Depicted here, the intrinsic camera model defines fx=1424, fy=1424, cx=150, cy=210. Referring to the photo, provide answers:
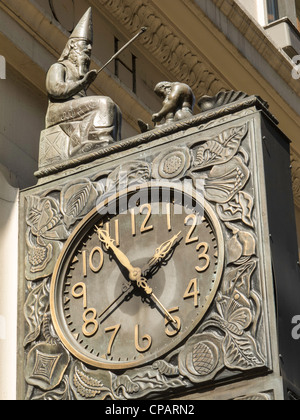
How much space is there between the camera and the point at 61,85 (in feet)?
33.4

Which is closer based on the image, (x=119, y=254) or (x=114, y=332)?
(x=114, y=332)

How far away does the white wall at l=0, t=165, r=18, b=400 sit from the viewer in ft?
31.0

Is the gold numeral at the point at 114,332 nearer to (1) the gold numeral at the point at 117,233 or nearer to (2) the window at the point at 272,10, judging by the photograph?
(1) the gold numeral at the point at 117,233

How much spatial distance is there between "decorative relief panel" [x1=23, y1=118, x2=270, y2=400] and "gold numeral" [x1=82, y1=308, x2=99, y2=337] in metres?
0.19

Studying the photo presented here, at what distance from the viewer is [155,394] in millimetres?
8383

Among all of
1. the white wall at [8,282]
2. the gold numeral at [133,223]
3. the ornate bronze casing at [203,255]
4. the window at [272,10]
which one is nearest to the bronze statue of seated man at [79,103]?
the ornate bronze casing at [203,255]

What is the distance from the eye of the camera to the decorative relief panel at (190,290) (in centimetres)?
833

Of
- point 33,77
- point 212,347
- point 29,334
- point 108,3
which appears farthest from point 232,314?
point 108,3

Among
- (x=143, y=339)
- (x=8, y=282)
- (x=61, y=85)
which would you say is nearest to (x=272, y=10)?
(x=61, y=85)

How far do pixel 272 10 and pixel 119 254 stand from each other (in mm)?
7103

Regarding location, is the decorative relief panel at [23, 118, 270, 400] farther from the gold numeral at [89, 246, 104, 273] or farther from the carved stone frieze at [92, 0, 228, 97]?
the carved stone frieze at [92, 0, 228, 97]

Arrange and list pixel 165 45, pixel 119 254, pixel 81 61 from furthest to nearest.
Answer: pixel 165 45 → pixel 81 61 → pixel 119 254

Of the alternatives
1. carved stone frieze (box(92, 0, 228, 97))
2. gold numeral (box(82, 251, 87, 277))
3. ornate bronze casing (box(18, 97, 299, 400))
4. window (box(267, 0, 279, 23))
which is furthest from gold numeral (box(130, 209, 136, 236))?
window (box(267, 0, 279, 23))

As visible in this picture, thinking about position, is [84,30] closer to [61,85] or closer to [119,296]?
[61,85]
